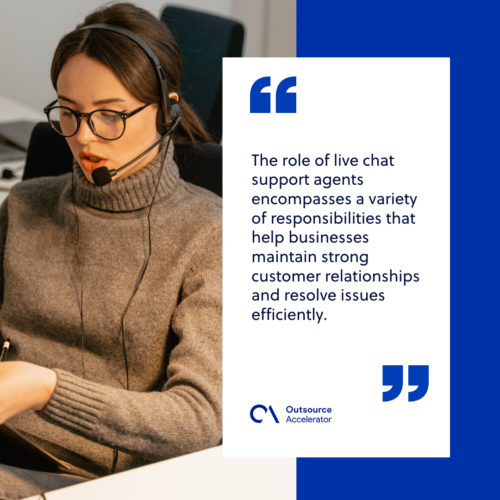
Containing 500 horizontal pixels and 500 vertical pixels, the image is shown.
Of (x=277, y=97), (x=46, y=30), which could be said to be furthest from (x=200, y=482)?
(x=46, y=30)

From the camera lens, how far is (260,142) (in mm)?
805

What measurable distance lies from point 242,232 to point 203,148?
0.42 meters

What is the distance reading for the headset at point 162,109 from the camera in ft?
3.24

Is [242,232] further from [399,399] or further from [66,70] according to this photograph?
[66,70]

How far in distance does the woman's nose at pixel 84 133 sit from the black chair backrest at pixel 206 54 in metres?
1.06

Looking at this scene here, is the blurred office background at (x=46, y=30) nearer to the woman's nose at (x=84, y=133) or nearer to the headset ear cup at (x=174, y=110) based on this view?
the headset ear cup at (x=174, y=110)

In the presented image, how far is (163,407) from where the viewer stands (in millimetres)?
857

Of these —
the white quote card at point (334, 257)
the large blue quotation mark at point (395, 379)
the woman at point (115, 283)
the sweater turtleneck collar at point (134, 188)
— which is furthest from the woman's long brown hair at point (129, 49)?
the large blue quotation mark at point (395, 379)

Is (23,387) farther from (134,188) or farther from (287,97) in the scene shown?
(287,97)

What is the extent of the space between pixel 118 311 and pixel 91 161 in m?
0.25

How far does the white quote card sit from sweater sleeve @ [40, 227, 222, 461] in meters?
0.08

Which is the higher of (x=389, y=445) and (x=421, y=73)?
(x=421, y=73)

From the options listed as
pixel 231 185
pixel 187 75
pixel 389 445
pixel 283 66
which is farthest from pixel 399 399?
pixel 187 75

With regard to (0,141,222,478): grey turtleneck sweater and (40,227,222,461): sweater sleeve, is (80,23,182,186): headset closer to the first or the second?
(0,141,222,478): grey turtleneck sweater
